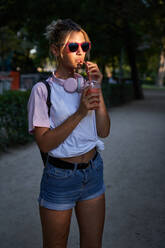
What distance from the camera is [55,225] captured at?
185 cm

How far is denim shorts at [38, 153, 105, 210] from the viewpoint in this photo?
6.05ft

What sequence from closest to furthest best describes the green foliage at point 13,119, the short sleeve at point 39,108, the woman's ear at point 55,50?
the short sleeve at point 39,108
the woman's ear at point 55,50
the green foliage at point 13,119

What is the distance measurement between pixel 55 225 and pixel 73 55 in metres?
0.98

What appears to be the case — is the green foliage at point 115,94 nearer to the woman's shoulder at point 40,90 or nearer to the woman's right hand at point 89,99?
the woman's shoulder at point 40,90

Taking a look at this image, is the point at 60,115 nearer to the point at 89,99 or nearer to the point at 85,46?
the point at 89,99

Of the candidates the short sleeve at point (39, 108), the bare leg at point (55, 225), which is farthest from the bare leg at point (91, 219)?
the short sleeve at point (39, 108)

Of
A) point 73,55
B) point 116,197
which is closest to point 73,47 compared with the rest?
point 73,55

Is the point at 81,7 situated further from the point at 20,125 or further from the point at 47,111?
the point at 47,111

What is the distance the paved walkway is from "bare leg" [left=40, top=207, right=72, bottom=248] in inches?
58.8

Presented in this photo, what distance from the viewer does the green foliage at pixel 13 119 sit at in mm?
7211

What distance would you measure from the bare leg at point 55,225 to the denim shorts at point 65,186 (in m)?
0.03

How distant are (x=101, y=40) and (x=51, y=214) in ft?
62.7

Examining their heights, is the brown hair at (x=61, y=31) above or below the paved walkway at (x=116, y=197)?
above

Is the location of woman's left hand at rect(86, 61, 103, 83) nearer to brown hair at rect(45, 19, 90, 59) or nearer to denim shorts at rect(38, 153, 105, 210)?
brown hair at rect(45, 19, 90, 59)
